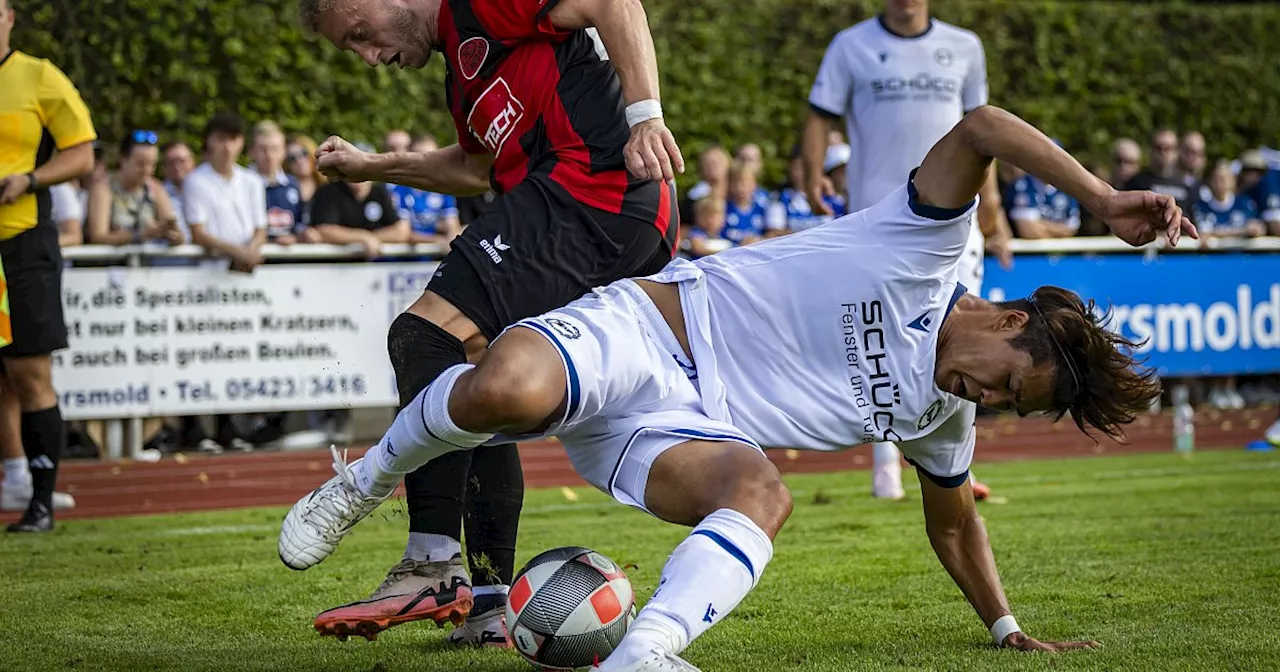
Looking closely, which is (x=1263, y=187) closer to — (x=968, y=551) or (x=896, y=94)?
(x=896, y=94)

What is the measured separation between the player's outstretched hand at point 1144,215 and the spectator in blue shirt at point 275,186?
908cm

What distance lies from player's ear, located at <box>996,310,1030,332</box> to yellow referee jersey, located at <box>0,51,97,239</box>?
19.0 feet

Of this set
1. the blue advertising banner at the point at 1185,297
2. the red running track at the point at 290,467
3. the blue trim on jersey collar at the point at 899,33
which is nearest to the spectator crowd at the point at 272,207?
the blue advertising banner at the point at 1185,297

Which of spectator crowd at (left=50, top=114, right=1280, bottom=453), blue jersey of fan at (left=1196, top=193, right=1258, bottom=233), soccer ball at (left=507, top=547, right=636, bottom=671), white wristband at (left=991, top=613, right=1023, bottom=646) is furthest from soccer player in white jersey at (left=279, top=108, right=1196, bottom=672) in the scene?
blue jersey of fan at (left=1196, top=193, right=1258, bottom=233)

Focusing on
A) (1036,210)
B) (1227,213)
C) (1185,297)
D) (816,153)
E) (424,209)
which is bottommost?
(1185,297)

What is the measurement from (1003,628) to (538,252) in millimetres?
1746

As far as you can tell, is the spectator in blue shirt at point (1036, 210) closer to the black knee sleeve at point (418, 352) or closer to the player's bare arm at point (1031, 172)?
the player's bare arm at point (1031, 172)

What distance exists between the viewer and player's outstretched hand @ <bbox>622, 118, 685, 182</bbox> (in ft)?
13.9

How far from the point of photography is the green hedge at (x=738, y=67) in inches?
549

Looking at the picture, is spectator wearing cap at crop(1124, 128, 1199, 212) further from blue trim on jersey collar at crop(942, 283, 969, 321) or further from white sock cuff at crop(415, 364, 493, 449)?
white sock cuff at crop(415, 364, 493, 449)

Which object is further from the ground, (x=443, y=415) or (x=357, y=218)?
(x=443, y=415)

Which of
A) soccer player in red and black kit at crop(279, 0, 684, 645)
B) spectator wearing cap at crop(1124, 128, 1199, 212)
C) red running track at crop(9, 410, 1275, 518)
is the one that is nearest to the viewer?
soccer player in red and black kit at crop(279, 0, 684, 645)

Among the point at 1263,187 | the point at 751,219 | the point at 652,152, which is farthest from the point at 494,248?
the point at 1263,187

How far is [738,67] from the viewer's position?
1758 cm
